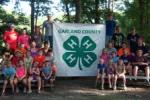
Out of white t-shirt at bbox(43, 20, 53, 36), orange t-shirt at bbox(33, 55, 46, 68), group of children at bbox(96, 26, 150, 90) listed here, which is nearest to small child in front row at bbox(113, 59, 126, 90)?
group of children at bbox(96, 26, 150, 90)

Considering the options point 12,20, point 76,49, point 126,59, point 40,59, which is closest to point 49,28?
point 76,49

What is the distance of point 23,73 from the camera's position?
13914 mm

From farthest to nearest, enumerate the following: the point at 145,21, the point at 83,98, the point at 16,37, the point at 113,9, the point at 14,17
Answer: the point at 113,9, the point at 145,21, the point at 14,17, the point at 16,37, the point at 83,98

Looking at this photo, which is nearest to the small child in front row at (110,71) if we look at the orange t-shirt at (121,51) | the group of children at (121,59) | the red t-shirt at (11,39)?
the group of children at (121,59)

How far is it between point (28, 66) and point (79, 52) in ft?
7.30

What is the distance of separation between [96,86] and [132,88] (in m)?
1.24

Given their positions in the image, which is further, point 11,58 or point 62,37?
point 62,37

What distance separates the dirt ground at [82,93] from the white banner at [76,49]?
51 cm

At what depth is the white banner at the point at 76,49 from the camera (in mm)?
15531

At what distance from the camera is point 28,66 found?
14.3 meters

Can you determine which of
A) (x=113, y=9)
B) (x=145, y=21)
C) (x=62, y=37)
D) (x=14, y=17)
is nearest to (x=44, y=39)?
(x=62, y=37)

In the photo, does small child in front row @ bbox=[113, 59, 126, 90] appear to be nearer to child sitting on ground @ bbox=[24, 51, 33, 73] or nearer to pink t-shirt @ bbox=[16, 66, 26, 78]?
child sitting on ground @ bbox=[24, 51, 33, 73]

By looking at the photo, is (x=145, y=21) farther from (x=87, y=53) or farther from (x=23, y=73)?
(x=23, y=73)

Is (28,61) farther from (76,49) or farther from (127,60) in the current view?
(127,60)
